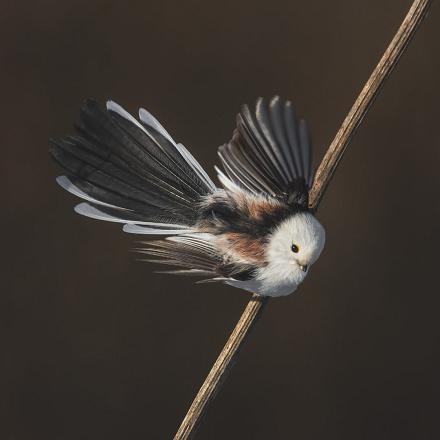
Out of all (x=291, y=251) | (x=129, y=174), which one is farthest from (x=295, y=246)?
(x=129, y=174)

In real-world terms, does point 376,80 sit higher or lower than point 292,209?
higher

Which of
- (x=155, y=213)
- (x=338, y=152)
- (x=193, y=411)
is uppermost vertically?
(x=338, y=152)

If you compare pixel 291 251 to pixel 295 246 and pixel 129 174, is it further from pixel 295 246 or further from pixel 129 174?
pixel 129 174

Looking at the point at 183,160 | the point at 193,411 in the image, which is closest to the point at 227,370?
the point at 193,411

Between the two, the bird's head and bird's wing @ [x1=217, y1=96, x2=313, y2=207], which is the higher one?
bird's wing @ [x1=217, y1=96, x2=313, y2=207]

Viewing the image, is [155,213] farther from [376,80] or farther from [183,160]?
[376,80]
